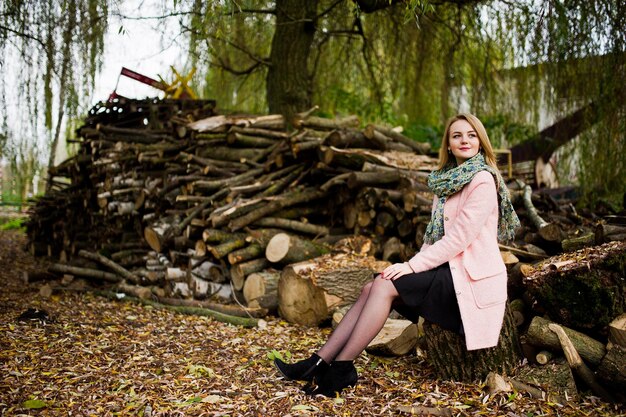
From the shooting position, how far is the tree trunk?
754cm

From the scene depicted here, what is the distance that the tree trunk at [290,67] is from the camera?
7535 millimetres

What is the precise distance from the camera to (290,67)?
761 centimetres

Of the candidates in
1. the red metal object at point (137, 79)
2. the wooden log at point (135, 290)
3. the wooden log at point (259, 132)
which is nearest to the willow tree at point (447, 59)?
the wooden log at point (259, 132)

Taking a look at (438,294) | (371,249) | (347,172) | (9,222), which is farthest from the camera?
(9,222)

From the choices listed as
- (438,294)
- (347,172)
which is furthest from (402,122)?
(438,294)

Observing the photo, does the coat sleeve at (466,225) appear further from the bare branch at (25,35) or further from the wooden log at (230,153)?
the wooden log at (230,153)

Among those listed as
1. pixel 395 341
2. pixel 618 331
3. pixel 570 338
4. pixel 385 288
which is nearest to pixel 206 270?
pixel 395 341

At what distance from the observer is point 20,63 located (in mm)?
4926

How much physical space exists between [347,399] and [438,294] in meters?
0.75

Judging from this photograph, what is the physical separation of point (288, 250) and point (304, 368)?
1.90 meters

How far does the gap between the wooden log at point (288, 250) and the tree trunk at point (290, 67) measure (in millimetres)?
2977

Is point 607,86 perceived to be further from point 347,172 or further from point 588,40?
point 347,172

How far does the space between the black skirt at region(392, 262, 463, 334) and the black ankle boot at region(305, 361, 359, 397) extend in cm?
49

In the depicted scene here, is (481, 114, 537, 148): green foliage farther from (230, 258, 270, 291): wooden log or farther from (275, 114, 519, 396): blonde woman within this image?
(275, 114, 519, 396): blonde woman
